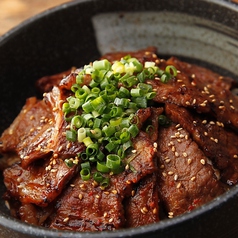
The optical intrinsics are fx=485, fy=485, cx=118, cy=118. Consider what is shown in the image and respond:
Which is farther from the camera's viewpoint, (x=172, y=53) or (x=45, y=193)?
(x=172, y=53)

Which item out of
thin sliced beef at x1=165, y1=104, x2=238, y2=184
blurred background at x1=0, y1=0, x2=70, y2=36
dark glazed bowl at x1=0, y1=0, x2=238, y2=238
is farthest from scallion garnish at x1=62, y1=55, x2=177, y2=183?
blurred background at x1=0, y1=0, x2=70, y2=36

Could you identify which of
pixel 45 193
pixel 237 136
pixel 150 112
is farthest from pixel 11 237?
pixel 237 136

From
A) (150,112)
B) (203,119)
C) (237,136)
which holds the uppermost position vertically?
(150,112)

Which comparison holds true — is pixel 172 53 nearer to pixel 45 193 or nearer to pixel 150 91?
pixel 150 91

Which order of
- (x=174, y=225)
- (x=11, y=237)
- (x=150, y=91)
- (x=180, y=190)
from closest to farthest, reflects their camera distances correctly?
(x=174, y=225) < (x=11, y=237) < (x=180, y=190) < (x=150, y=91)

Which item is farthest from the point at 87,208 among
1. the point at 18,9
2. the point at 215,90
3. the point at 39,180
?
the point at 18,9

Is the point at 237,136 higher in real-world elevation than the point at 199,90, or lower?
lower

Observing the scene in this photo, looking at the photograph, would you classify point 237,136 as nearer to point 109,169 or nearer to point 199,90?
point 199,90

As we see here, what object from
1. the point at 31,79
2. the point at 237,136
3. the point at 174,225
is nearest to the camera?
the point at 174,225
